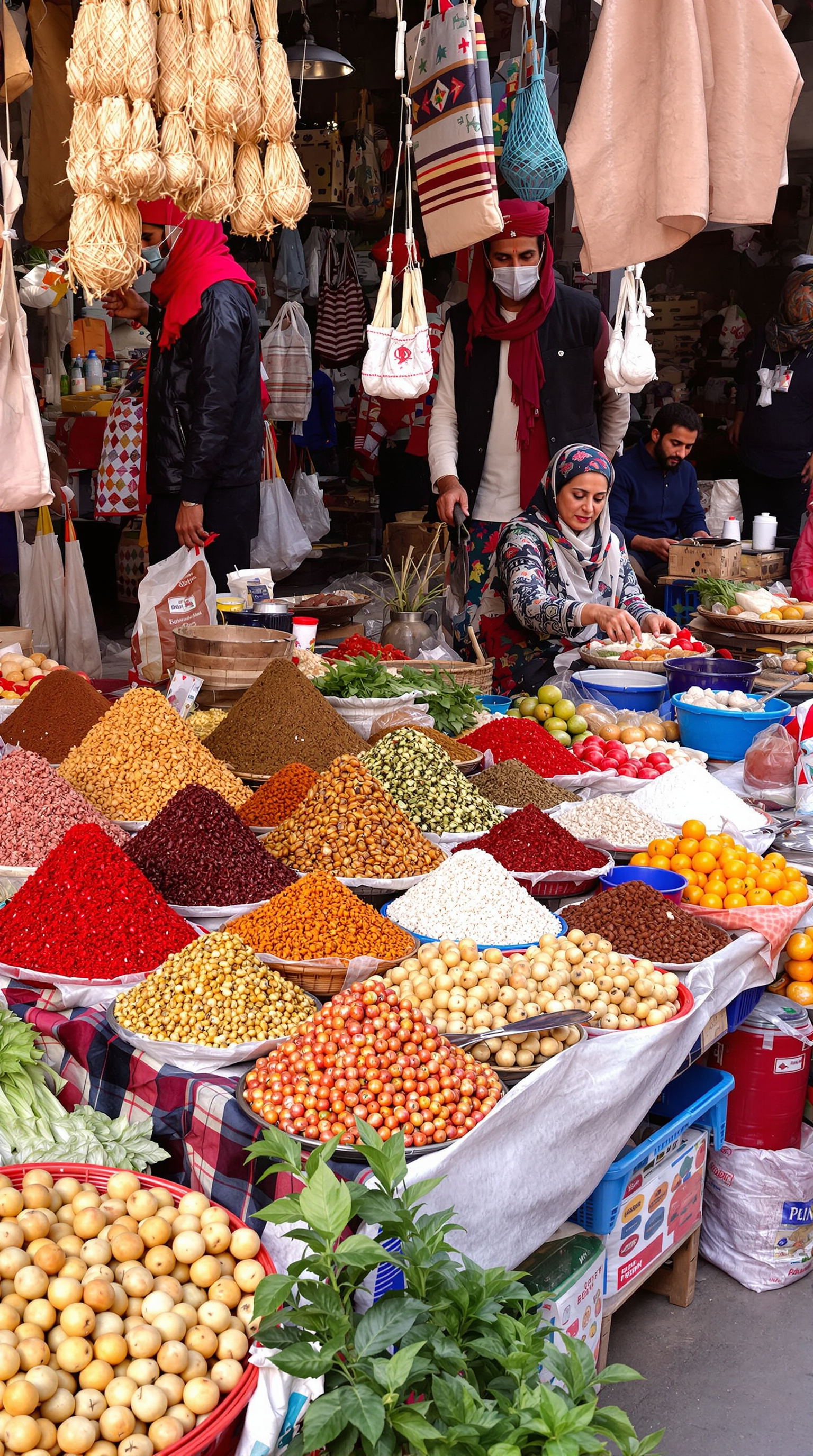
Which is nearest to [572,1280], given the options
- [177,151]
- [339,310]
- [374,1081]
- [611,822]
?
[374,1081]

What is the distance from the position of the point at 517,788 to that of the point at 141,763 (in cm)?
84

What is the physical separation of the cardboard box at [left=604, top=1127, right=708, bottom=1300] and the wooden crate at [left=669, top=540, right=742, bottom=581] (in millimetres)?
3704

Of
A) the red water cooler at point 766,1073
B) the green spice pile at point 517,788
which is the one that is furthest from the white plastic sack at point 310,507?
the red water cooler at point 766,1073

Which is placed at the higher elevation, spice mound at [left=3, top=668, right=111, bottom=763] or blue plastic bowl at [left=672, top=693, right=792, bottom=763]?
spice mound at [left=3, top=668, right=111, bottom=763]

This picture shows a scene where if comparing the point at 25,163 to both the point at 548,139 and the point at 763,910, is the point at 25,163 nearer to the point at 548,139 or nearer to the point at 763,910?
the point at 548,139

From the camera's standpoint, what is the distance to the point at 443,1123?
1490 millimetres

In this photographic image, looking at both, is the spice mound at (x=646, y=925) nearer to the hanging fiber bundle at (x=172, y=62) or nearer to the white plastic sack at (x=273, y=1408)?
the white plastic sack at (x=273, y=1408)

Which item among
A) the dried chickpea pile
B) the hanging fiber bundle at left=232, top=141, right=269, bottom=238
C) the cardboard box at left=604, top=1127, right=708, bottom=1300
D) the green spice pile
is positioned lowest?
the cardboard box at left=604, top=1127, right=708, bottom=1300

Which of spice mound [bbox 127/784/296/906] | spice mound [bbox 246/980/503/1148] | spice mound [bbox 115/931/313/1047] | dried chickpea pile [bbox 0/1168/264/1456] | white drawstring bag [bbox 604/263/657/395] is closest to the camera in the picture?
dried chickpea pile [bbox 0/1168/264/1456]

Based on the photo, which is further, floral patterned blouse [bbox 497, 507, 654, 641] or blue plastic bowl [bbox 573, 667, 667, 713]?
floral patterned blouse [bbox 497, 507, 654, 641]

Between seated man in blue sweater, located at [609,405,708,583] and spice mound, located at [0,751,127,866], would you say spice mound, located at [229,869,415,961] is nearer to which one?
spice mound, located at [0,751,127,866]

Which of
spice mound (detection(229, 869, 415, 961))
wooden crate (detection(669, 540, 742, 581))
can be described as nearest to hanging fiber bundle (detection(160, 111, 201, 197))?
spice mound (detection(229, 869, 415, 961))

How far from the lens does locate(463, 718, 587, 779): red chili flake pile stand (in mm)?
2938

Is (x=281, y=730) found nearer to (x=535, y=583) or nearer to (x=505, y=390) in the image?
(x=535, y=583)
